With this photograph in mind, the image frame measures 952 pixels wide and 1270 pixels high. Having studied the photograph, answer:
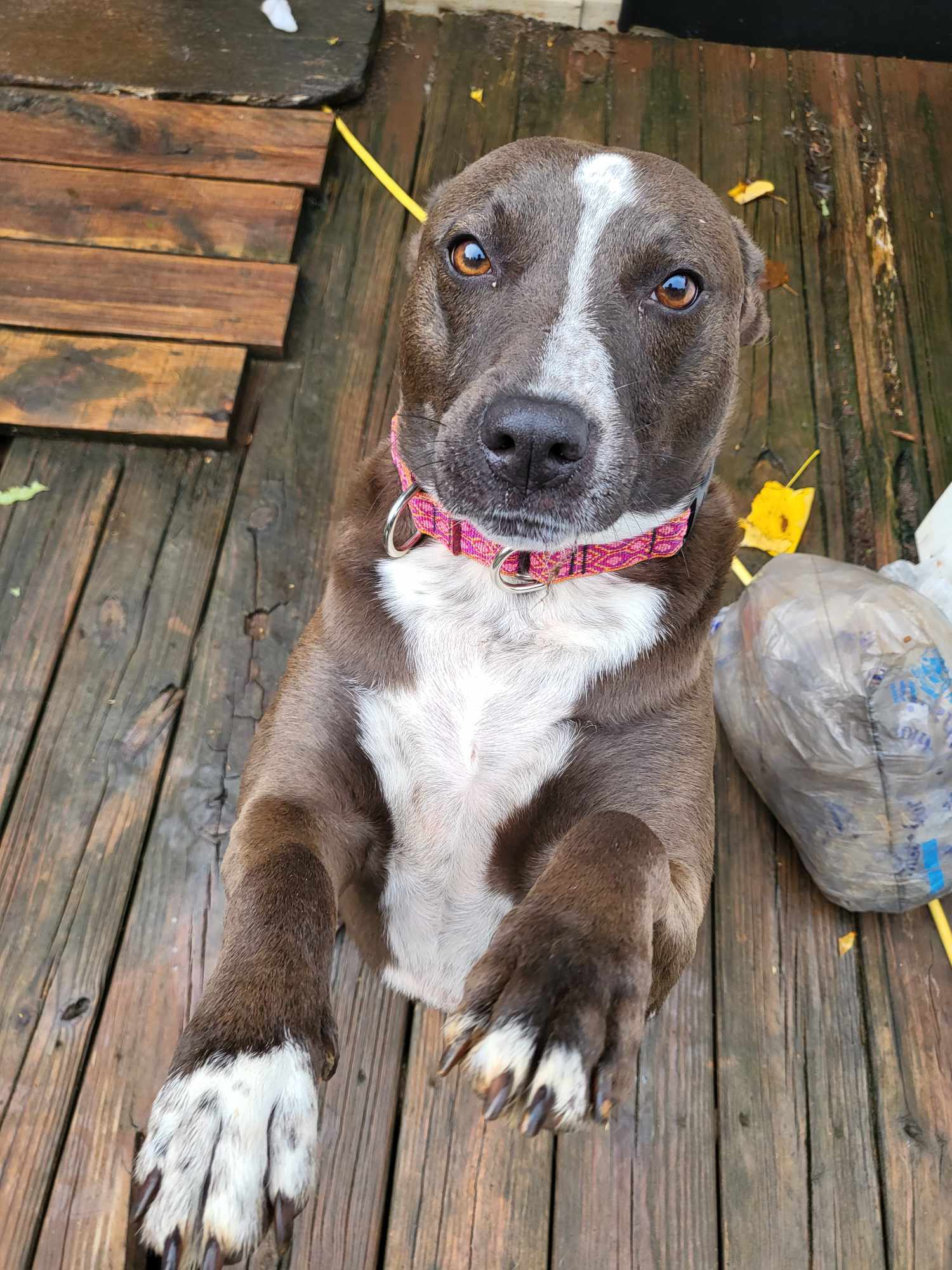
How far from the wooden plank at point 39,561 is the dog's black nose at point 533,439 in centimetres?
166

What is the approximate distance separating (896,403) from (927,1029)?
2014 mm

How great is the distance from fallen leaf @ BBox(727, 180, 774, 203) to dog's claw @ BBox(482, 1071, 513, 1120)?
339 cm

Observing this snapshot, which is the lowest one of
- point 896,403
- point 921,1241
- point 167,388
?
point 921,1241

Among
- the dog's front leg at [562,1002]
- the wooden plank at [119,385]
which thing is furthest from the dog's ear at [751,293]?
the wooden plank at [119,385]

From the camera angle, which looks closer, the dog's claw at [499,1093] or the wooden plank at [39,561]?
the dog's claw at [499,1093]

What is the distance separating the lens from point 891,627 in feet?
7.79

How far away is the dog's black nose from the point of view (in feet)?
5.04

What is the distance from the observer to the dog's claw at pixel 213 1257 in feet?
4.32

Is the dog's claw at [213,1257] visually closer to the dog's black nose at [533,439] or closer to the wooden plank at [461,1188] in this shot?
the wooden plank at [461,1188]

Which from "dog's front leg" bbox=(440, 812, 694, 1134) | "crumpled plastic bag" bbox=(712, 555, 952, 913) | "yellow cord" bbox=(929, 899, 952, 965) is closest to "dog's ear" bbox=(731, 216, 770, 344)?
"crumpled plastic bag" bbox=(712, 555, 952, 913)

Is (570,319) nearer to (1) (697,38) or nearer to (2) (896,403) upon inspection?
(2) (896,403)

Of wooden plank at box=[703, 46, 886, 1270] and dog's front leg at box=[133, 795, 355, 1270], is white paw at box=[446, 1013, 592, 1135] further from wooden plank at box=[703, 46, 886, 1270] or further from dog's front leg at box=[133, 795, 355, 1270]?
wooden plank at box=[703, 46, 886, 1270]

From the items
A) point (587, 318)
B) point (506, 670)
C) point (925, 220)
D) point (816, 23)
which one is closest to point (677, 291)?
point (587, 318)

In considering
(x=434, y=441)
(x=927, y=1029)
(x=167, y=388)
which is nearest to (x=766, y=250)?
(x=167, y=388)
